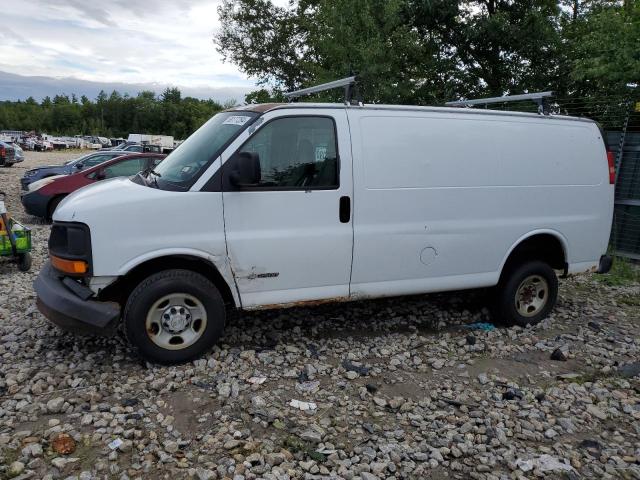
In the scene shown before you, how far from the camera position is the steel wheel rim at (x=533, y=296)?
5727 mm

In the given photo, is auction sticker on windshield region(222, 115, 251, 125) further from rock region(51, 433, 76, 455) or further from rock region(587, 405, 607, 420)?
rock region(587, 405, 607, 420)

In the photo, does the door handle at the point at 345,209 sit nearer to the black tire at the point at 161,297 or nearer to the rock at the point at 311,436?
the black tire at the point at 161,297

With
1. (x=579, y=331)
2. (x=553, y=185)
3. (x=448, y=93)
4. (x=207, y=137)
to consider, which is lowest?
(x=579, y=331)

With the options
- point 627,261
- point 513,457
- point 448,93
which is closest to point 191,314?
point 513,457

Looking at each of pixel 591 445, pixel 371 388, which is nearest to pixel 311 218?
pixel 371 388

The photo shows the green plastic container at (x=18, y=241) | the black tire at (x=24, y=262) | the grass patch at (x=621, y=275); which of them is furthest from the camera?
the grass patch at (x=621, y=275)

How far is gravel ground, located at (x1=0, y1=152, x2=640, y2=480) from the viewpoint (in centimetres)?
324

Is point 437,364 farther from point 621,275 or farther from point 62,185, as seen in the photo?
point 62,185

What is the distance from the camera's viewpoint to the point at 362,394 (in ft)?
13.4

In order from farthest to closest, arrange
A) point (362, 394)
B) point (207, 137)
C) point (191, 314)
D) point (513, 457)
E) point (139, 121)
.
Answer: point (139, 121) → point (207, 137) → point (191, 314) → point (362, 394) → point (513, 457)

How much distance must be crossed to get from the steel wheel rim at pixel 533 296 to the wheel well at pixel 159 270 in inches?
126

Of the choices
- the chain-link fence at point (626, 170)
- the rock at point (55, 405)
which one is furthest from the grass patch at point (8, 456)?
the chain-link fence at point (626, 170)

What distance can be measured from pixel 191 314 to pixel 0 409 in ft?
4.82

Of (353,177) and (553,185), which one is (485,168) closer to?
(553,185)
